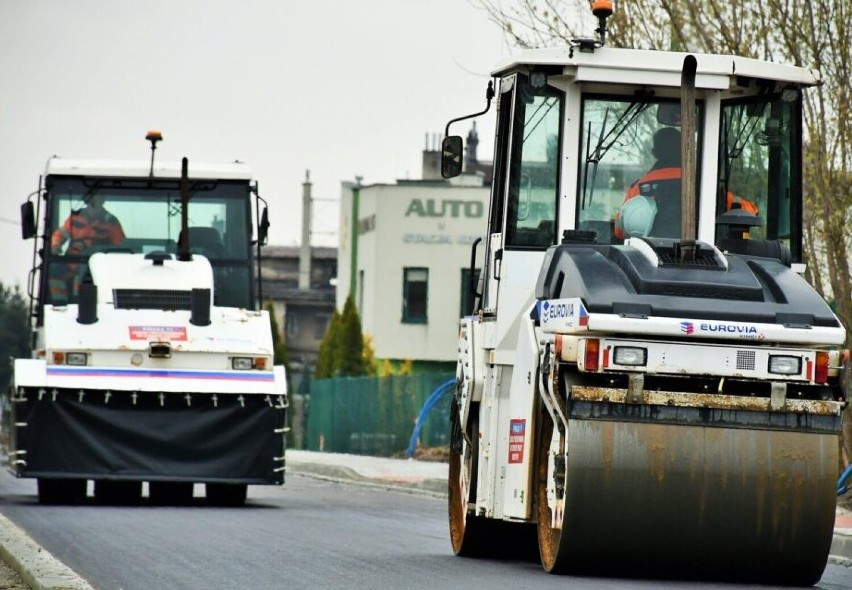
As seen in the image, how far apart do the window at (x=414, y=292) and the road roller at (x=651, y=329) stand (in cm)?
5117

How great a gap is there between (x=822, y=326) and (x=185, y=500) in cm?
1162

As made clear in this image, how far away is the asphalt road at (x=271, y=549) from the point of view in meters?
10.7

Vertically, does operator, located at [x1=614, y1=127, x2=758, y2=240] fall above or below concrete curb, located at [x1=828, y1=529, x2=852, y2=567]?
above

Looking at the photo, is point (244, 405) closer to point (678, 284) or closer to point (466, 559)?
point (466, 559)

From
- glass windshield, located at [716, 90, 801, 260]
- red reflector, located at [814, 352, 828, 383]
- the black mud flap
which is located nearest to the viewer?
red reflector, located at [814, 352, 828, 383]

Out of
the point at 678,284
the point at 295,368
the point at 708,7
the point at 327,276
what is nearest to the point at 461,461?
the point at 678,284

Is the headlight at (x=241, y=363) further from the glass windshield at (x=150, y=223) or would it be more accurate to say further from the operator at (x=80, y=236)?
the operator at (x=80, y=236)

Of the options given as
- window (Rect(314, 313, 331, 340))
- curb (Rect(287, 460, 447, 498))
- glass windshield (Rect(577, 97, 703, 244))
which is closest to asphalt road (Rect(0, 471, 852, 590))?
glass windshield (Rect(577, 97, 703, 244))

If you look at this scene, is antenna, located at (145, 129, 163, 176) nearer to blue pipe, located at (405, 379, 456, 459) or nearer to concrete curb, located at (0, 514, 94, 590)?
concrete curb, located at (0, 514, 94, 590)

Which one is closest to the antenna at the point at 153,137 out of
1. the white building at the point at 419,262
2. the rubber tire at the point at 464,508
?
the rubber tire at the point at 464,508

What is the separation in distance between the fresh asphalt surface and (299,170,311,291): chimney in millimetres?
66405

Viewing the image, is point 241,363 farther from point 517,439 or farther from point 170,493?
point 517,439

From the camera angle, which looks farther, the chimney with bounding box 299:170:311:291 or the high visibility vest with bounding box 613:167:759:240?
the chimney with bounding box 299:170:311:291

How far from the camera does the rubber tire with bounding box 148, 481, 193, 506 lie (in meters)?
20.4
